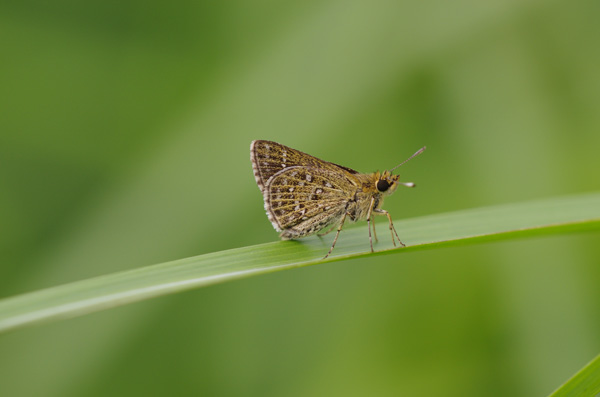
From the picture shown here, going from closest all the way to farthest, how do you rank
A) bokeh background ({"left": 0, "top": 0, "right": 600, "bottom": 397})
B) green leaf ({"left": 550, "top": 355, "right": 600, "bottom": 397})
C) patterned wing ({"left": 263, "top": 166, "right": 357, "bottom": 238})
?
green leaf ({"left": 550, "top": 355, "right": 600, "bottom": 397})
patterned wing ({"left": 263, "top": 166, "right": 357, "bottom": 238})
bokeh background ({"left": 0, "top": 0, "right": 600, "bottom": 397})

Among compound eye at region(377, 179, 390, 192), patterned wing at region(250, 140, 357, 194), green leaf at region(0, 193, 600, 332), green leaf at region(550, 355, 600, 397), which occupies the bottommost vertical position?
green leaf at region(550, 355, 600, 397)

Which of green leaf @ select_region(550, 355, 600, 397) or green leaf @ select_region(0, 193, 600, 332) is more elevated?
green leaf @ select_region(0, 193, 600, 332)

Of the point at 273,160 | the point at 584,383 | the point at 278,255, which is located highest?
the point at 273,160

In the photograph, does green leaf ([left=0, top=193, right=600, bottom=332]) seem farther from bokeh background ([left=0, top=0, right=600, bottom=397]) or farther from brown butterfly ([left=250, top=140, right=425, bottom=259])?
bokeh background ([left=0, top=0, right=600, bottom=397])

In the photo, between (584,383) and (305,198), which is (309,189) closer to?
(305,198)

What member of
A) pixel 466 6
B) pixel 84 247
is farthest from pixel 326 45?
pixel 84 247

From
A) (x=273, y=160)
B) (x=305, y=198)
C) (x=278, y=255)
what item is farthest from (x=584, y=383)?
(x=273, y=160)

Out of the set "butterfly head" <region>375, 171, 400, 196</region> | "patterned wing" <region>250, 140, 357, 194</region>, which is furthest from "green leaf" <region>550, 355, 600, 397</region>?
"patterned wing" <region>250, 140, 357, 194</region>
